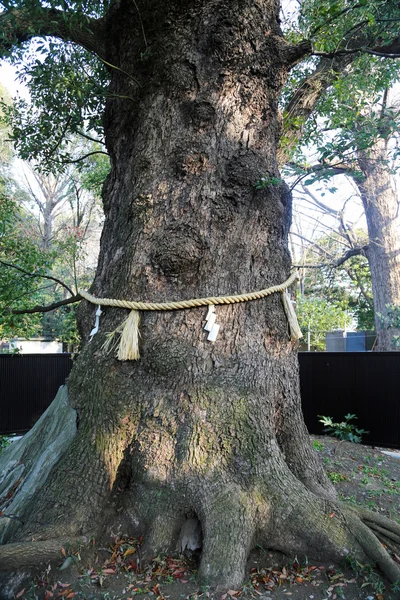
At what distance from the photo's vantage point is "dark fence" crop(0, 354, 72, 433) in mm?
7805

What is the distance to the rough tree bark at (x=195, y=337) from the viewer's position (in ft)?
7.71

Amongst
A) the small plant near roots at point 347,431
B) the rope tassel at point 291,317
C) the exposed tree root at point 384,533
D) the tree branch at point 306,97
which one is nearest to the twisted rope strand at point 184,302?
the rope tassel at point 291,317

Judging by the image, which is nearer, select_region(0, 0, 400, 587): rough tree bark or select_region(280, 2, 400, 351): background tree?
select_region(0, 0, 400, 587): rough tree bark

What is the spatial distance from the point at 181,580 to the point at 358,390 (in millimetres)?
4845

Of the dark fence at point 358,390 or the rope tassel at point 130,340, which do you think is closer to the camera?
the rope tassel at point 130,340

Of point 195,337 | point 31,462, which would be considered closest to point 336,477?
point 195,337

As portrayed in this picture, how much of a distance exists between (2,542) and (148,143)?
2480mm

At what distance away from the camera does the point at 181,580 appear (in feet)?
7.03

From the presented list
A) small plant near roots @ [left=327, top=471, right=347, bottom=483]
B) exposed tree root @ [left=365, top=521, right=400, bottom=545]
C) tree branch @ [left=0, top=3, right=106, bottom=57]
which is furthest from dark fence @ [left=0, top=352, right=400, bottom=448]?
tree branch @ [left=0, top=3, right=106, bottom=57]

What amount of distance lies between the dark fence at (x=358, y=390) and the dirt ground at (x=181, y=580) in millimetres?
4062

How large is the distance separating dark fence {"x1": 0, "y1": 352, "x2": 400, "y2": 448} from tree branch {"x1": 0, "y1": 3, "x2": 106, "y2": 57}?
16.6 ft

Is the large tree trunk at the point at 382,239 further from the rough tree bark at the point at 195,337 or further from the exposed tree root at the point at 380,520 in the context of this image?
the exposed tree root at the point at 380,520

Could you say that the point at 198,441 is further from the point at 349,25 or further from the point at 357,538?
the point at 349,25

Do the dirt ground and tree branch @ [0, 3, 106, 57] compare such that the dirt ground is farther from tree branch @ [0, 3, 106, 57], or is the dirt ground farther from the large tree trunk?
the large tree trunk
